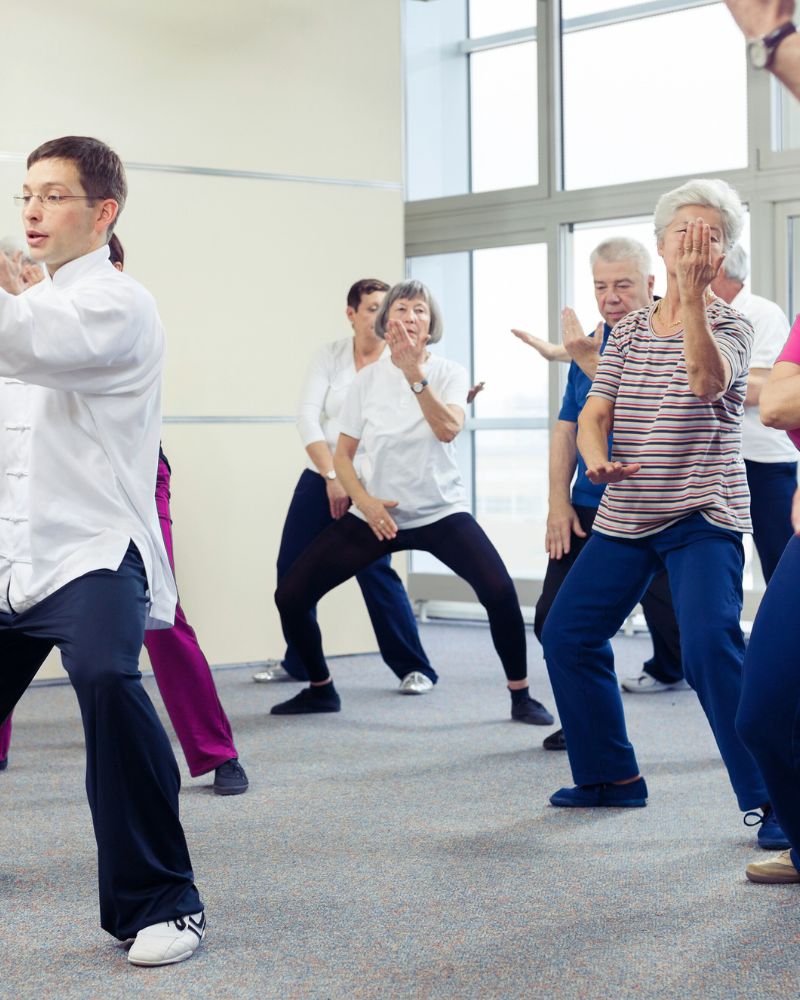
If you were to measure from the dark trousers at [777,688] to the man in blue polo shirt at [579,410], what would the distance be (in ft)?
3.86

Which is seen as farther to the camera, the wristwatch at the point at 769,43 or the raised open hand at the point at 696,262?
the raised open hand at the point at 696,262

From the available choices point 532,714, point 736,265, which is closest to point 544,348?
point 736,265

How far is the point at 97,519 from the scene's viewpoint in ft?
7.03

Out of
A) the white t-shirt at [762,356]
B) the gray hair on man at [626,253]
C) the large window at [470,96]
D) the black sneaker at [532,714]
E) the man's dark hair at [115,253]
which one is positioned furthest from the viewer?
the large window at [470,96]

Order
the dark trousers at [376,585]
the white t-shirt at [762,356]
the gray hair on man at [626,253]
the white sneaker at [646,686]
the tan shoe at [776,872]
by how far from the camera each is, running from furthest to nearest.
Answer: the dark trousers at [376,585]
the white sneaker at [646,686]
the white t-shirt at [762,356]
the gray hair on man at [626,253]
the tan shoe at [776,872]

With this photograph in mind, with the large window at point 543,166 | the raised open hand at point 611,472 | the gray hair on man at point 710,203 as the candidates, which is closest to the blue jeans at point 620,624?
the raised open hand at point 611,472

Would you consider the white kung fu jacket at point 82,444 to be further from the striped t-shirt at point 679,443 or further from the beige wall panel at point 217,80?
the beige wall panel at point 217,80

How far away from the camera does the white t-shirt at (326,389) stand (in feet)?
16.0

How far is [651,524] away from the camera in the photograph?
2775mm

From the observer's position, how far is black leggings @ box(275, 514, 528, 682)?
13.1 ft

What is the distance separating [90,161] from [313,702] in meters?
2.58

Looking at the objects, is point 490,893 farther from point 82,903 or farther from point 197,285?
point 197,285

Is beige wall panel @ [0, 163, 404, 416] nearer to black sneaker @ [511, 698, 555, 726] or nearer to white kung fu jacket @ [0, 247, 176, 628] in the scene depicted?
black sneaker @ [511, 698, 555, 726]

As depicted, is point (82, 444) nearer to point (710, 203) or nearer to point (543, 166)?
point (710, 203)
